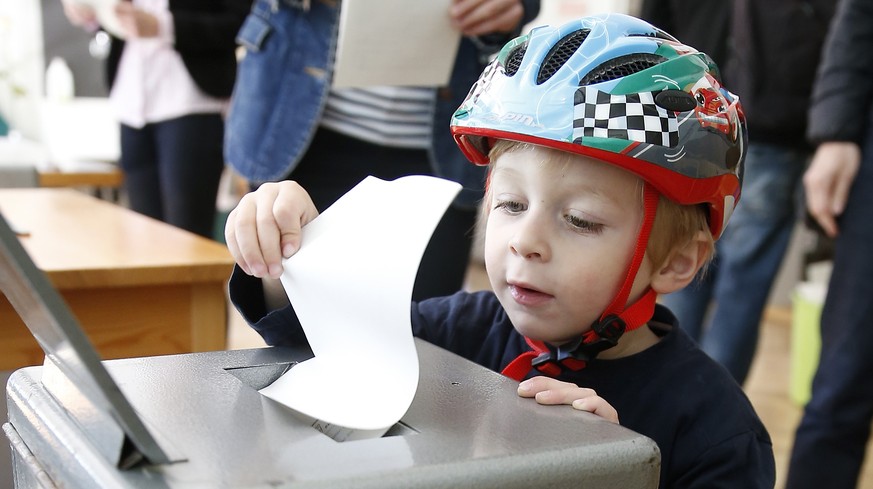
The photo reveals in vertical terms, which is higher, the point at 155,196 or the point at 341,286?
the point at 341,286

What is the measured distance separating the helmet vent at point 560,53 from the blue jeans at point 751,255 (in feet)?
5.27

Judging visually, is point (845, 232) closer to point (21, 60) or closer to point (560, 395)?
point (560, 395)

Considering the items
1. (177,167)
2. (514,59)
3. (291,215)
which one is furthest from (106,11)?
(291,215)

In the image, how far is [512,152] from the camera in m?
1.01

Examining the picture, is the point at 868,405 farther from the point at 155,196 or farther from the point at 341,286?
the point at 155,196

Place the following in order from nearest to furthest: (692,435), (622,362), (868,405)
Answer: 1. (692,435)
2. (622,362)
3. (868,405)

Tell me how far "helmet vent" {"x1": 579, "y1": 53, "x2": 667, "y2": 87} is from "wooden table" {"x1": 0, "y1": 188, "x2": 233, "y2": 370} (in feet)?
2.02

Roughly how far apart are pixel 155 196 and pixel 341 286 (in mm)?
1969

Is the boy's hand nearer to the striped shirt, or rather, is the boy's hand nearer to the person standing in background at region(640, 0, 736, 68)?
the striped shirt

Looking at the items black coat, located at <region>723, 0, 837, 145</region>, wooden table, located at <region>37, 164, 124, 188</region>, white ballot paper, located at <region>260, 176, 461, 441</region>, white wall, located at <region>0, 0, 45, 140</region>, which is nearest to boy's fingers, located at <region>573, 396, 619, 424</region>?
white ballot paper, located at <region>260, 176, 461, 441</region>

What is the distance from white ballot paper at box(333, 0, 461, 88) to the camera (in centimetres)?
144

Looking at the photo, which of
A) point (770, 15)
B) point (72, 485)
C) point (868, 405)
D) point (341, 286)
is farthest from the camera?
point (770, 15)

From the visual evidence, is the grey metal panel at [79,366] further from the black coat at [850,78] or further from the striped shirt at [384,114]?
the black coat at [850,78]

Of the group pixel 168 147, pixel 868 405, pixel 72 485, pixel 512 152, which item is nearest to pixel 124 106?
pixel 168 147
